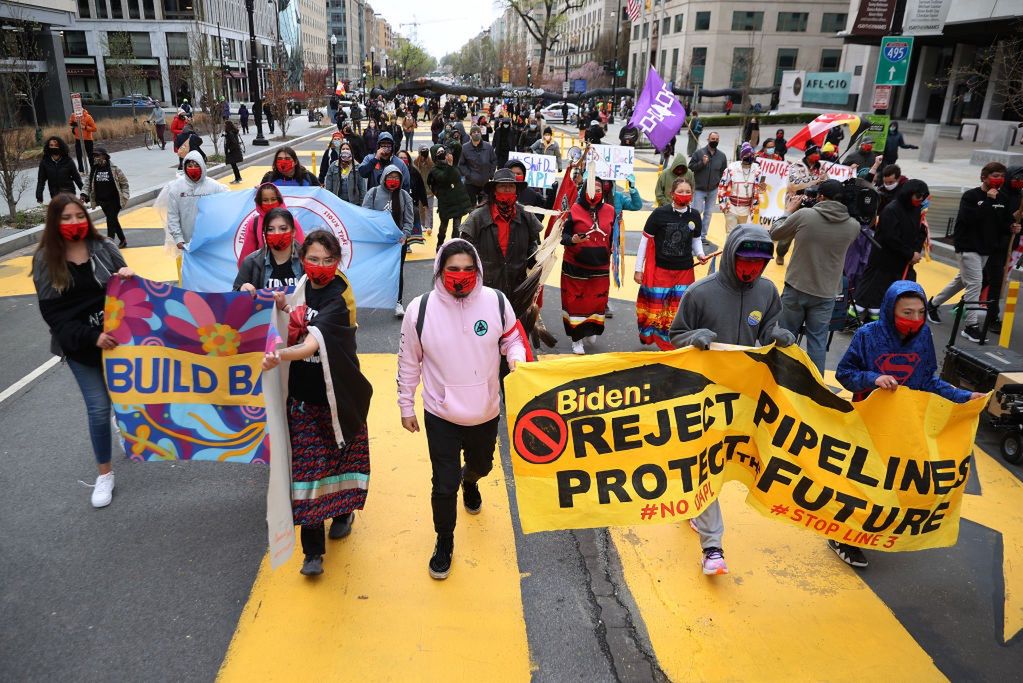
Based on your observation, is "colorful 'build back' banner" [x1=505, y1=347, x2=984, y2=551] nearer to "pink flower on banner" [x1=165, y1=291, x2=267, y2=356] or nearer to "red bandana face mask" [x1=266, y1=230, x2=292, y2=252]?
"pink flower on banner" [x1=165, y1=291, x2=267, y2=356]

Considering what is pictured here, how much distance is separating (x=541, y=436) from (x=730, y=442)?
106cm

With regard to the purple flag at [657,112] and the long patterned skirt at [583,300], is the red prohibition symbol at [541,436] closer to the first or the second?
the long patterned skirt at [583,300]

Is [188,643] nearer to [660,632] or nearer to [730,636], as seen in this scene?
[660,632]

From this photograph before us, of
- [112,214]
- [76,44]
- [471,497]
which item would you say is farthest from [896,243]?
[76,44]

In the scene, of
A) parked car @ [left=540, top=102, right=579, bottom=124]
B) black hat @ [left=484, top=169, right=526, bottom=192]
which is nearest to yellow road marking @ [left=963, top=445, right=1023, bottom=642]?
black hat @ [left=484, top=169, right=526, bottom=192]

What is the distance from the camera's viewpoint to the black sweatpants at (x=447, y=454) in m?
3.85

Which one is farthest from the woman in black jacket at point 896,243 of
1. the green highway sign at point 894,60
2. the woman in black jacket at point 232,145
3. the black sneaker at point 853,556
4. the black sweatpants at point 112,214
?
the woman in black jacket at point 232,145

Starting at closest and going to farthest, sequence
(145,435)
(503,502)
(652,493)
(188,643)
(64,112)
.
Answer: (188,643)
(652,493)
(145,435)
(503,502)
(64,112)

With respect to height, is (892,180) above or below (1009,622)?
above

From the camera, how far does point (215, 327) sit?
174 inches

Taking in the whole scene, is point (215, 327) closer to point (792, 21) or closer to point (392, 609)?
point (392, 609)

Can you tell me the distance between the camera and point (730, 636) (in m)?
3.65

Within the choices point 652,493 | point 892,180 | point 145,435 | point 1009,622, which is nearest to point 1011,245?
point 892,180

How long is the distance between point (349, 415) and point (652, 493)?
163 cm
